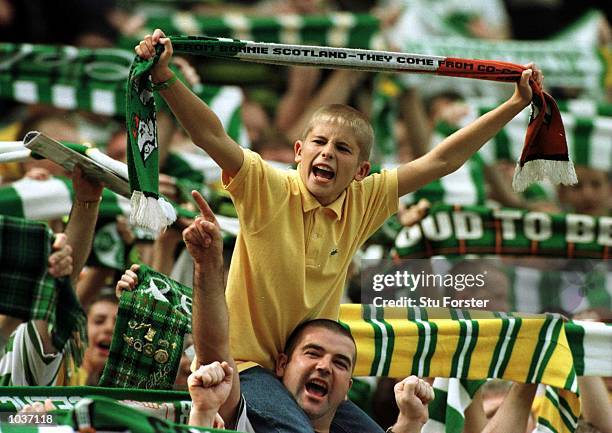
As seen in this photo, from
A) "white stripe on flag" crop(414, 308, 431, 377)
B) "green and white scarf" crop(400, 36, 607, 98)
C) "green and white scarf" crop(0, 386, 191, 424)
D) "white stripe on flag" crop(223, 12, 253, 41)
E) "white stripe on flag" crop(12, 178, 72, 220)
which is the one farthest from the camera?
"green and white scarf" crop(400, 36, 607, 98)

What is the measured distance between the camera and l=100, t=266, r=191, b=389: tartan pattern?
18.8 ft

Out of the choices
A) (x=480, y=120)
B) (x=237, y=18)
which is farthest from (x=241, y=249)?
(x=237, y=18)

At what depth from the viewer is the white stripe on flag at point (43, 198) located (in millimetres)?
7031

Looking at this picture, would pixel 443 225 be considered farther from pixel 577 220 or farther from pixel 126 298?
pixel 126 298

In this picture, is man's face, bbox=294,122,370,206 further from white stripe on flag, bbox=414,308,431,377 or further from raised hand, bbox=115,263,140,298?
white stripe on flag, bbox=414,308,431,377

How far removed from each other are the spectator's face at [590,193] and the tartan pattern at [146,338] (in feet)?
14.5

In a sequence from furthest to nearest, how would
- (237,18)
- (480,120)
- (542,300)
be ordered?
(237,18), (542,300), (480,120)

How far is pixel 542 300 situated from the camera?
7422 mm

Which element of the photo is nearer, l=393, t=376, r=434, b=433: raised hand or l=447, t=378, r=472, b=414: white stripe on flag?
l=393, t=376, r=434, b=433: raised hand

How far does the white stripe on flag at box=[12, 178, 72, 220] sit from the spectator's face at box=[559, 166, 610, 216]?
3.67m

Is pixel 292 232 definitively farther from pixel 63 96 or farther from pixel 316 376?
pixel 63 96

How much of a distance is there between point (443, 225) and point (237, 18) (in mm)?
3413

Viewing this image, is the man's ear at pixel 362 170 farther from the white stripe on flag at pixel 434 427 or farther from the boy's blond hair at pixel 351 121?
the white stripe on flag at pixel 434 427

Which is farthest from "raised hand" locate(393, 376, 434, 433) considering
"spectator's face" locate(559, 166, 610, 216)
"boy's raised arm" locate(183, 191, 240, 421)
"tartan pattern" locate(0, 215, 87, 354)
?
"spectator's face" locate(559, 166, 610, 216)
